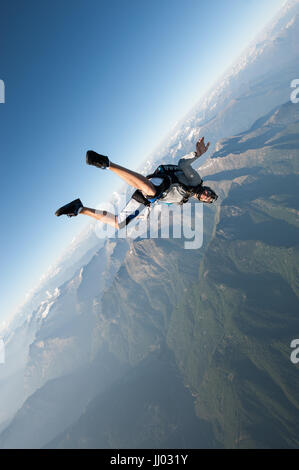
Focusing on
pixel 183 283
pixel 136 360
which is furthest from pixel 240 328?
pixel 136 360

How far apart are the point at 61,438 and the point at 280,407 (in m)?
164

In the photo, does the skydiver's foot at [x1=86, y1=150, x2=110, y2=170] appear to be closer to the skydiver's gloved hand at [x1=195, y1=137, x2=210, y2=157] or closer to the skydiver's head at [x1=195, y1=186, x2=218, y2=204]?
the skydiver's gloved hand at [x1=195, y1=137, x2=210, y2=157]

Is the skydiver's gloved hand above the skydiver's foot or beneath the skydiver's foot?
above

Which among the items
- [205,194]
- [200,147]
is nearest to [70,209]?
[200,147]

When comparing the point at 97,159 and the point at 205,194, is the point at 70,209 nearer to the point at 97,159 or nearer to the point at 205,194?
the point at 97,159

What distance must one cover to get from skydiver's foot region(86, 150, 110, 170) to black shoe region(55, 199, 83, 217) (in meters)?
1.50

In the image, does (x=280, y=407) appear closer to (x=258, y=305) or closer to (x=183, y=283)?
(x=258, y=305)

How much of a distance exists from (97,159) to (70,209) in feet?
5.73

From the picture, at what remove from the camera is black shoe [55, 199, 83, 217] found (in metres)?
5.63

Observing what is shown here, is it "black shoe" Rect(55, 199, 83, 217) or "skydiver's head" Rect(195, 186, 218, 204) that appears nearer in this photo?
"black shoe" Rect(55, 199, 83, 217)

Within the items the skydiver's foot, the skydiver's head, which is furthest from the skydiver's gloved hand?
the skydiver's foot

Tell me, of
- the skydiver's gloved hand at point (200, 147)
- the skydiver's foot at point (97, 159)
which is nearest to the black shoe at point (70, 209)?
the skydiver's foot at point (97, 159)

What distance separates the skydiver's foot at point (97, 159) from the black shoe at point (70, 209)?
4.94ft
